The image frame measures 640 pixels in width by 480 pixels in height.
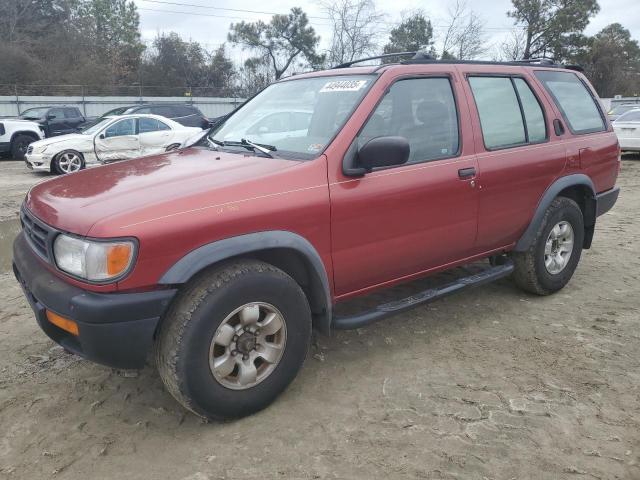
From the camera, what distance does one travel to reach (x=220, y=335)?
271cm

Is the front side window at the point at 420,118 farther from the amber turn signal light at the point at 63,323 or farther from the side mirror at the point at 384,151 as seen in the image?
the amber turn signal light at the point at 63,323

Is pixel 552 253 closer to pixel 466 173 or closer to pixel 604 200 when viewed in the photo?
pixel 604 200

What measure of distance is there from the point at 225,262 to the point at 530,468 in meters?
1.77

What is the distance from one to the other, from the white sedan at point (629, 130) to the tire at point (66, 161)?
45.1 ft

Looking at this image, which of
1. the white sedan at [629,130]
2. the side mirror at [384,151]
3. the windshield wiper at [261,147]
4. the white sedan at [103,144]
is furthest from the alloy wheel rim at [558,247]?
the white sedan at [629,130]

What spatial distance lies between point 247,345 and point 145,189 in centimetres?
97

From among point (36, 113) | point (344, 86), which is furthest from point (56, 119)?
point (344, 86)

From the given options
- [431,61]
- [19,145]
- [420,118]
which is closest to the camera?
[420,118]

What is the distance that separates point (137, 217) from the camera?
98.1 inches

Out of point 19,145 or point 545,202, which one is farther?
point 19,145

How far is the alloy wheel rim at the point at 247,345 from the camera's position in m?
2.74

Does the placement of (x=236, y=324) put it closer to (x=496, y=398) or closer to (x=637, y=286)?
(x=496, y=398)

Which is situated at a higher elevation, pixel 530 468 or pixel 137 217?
pixel 137 217

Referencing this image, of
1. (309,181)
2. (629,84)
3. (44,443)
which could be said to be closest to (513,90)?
(309,181)
